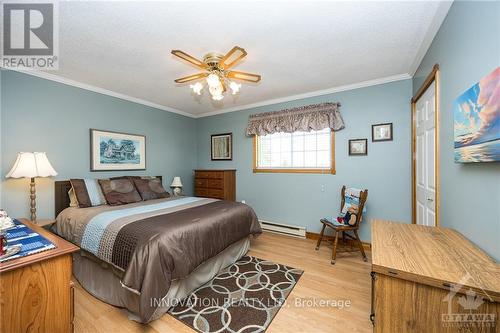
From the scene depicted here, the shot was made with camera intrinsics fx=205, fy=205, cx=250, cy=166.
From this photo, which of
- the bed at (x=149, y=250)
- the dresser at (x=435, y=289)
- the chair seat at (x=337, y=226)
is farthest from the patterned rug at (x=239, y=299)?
the dresser at (x=435, y=289)

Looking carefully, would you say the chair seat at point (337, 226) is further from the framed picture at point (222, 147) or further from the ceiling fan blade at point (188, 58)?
the ceiling fan blade at point (188, 58)

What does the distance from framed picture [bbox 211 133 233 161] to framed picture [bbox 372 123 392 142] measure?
2632 mm

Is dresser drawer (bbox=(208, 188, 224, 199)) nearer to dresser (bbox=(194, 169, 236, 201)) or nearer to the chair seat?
dresser (bbox=(194, 169, 236, 201))

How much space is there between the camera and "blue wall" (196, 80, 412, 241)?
2.88m

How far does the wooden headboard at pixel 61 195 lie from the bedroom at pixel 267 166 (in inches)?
0.7

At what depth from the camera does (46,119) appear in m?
2.74

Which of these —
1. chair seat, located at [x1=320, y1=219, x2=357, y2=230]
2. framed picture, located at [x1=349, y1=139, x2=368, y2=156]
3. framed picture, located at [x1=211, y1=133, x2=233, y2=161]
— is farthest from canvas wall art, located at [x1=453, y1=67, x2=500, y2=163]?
framed picture, located at [x1=211, y1=133, x2=233, y2=161]

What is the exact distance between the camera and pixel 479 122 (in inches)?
45.0

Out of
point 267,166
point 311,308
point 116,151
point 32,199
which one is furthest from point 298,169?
point 32,199

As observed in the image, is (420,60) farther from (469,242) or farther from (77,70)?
(77,70)

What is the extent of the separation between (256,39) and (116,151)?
9.56ft

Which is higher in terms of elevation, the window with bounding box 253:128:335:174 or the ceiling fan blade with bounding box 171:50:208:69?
the ceiling fan blade with bounding box 171:50:208:69

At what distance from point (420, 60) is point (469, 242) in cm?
206

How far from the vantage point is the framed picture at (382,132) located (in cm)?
294
